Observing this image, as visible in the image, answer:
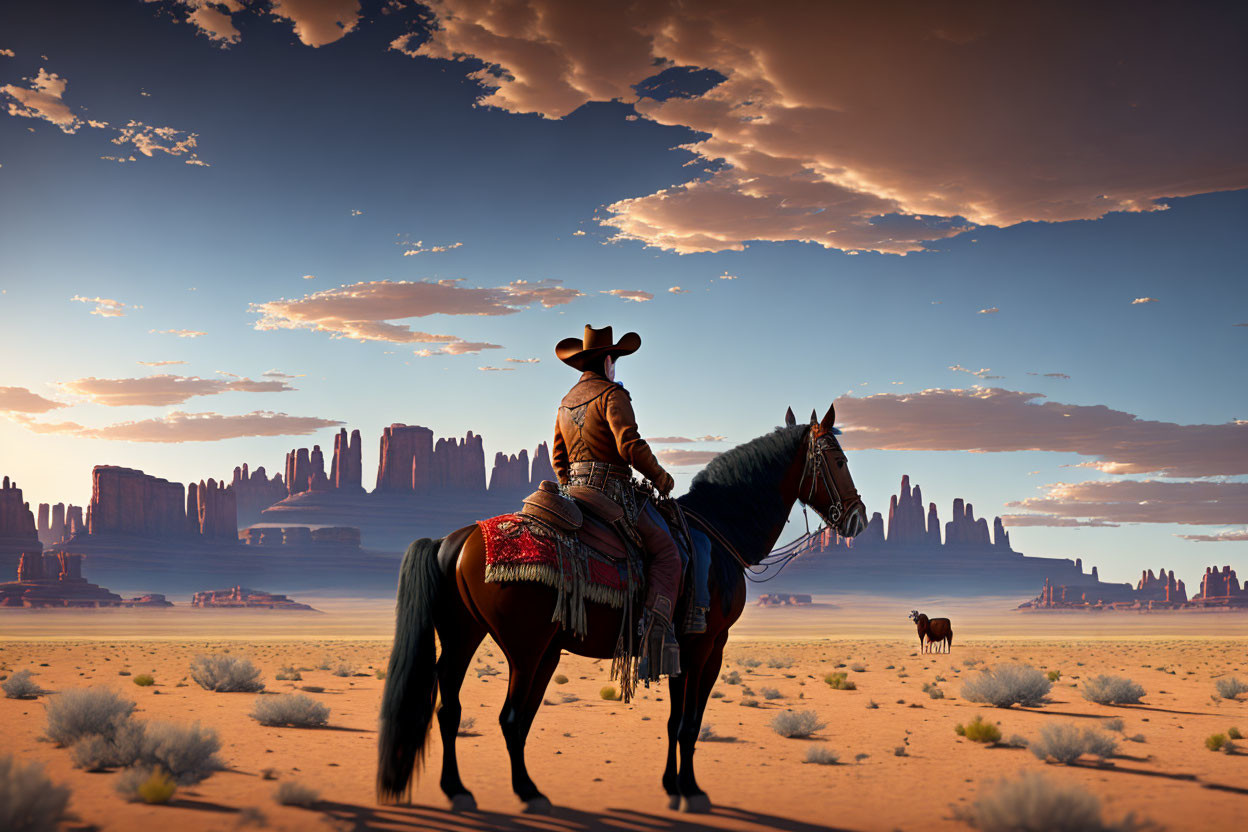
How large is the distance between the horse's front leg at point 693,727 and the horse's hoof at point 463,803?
6.65 feet

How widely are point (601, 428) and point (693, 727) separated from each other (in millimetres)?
3163

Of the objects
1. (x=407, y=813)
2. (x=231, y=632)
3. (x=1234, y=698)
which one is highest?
(x=407, y=813)

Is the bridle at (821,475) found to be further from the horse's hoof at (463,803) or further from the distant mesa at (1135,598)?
the distant mesa at (1135,598)

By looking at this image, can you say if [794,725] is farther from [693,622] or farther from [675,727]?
[693,622]

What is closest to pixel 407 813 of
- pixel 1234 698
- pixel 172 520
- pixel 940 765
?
pixel 940 765

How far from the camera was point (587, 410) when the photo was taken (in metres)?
8.72

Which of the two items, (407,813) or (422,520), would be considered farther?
(422,520)

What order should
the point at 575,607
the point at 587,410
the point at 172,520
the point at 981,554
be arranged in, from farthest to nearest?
the point at 981,554, the point at 172,520, the point at 587,410, the point at 575,607

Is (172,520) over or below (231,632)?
over

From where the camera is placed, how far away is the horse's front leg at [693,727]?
880 centimetres

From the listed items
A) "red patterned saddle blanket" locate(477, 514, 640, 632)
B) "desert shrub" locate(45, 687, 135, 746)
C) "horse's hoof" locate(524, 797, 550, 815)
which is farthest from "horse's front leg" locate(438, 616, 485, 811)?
"desert shrub" locate(45, 687, 135, 746)

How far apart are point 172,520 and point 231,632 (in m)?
86.4

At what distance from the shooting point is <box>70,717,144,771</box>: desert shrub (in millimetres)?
A: 10266

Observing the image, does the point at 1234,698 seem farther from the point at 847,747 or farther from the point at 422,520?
the point at 422,520
